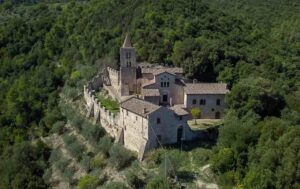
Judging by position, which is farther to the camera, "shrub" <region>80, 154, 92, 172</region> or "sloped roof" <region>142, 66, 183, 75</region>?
"sloped roof" <region>142, 66, 183, 75</region>

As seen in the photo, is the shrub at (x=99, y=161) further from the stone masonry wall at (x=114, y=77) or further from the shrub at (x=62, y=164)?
the stone masonry wall at (x=114, y=77)

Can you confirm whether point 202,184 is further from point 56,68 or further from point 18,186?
point 56,68

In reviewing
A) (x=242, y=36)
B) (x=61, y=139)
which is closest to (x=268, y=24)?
(x=242, y=36)

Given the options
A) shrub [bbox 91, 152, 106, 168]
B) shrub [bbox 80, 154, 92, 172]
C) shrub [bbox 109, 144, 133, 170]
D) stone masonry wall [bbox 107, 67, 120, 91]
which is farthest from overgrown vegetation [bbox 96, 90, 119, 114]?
shrub [bbox 109, 144, 133, 170]

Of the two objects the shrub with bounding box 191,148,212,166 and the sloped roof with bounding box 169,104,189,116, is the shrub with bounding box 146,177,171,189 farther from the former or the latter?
the sloped roof with bounding box 169,104,189,116

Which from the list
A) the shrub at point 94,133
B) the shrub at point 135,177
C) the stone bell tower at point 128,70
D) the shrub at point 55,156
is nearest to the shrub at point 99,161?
the shrub at point 94,133

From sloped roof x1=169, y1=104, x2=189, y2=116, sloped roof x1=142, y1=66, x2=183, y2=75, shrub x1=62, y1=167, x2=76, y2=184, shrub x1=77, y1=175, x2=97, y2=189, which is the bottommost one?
shrub x1=62, y1=167, x2=76, y2=184

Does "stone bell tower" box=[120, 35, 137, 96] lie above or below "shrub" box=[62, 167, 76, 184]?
above

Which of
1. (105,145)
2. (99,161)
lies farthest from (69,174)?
(105,145)

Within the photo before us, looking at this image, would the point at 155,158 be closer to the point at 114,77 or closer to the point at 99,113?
the point at 99,113
